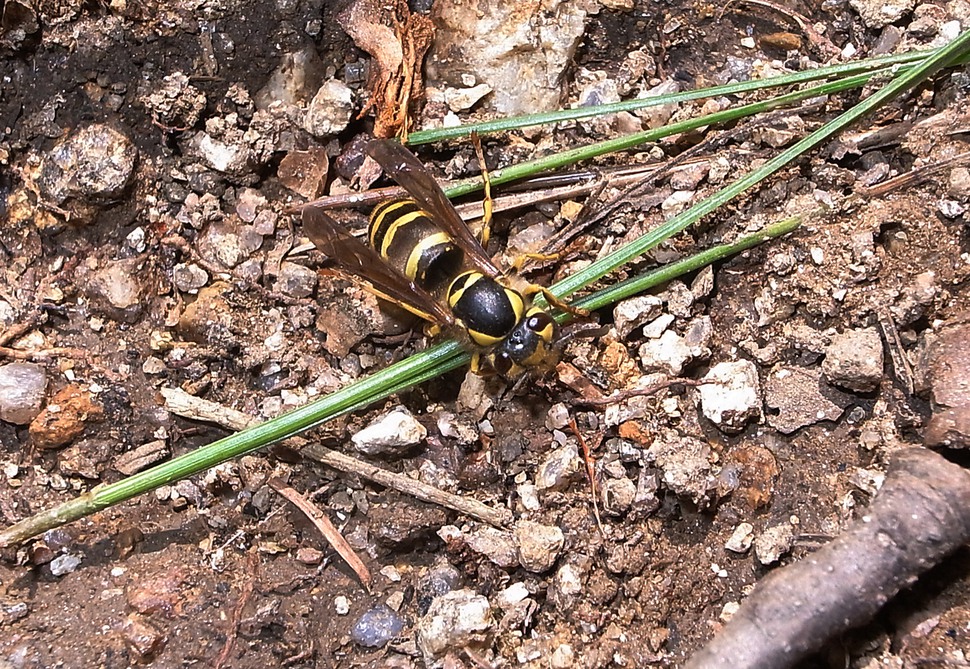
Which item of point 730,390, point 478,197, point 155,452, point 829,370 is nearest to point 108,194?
point 155,452

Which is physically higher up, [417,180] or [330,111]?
[330,111]

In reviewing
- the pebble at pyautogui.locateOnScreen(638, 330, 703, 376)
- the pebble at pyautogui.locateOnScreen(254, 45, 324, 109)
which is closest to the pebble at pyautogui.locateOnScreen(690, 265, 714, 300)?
the pebble at pyautogui.locateOnScreen(638, 330, 703, 376)

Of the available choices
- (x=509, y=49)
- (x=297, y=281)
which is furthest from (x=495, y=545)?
(x=509, y=49)

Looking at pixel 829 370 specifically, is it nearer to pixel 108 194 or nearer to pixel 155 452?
pixel 155 452

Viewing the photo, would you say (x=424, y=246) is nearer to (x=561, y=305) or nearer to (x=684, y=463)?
(x=561, y=305)

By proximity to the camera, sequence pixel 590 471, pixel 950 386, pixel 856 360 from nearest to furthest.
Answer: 1. pixel 950 386
2. pixel 856 360
3. pixel 590 471

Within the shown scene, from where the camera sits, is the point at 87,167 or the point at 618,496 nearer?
the point at 618,496

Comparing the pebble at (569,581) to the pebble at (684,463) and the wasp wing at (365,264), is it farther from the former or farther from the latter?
the wasp wing at (365,264)

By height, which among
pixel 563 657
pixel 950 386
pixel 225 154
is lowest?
pixel 563 657

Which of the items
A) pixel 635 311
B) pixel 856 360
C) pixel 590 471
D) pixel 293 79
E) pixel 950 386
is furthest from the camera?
pixel 293 79
